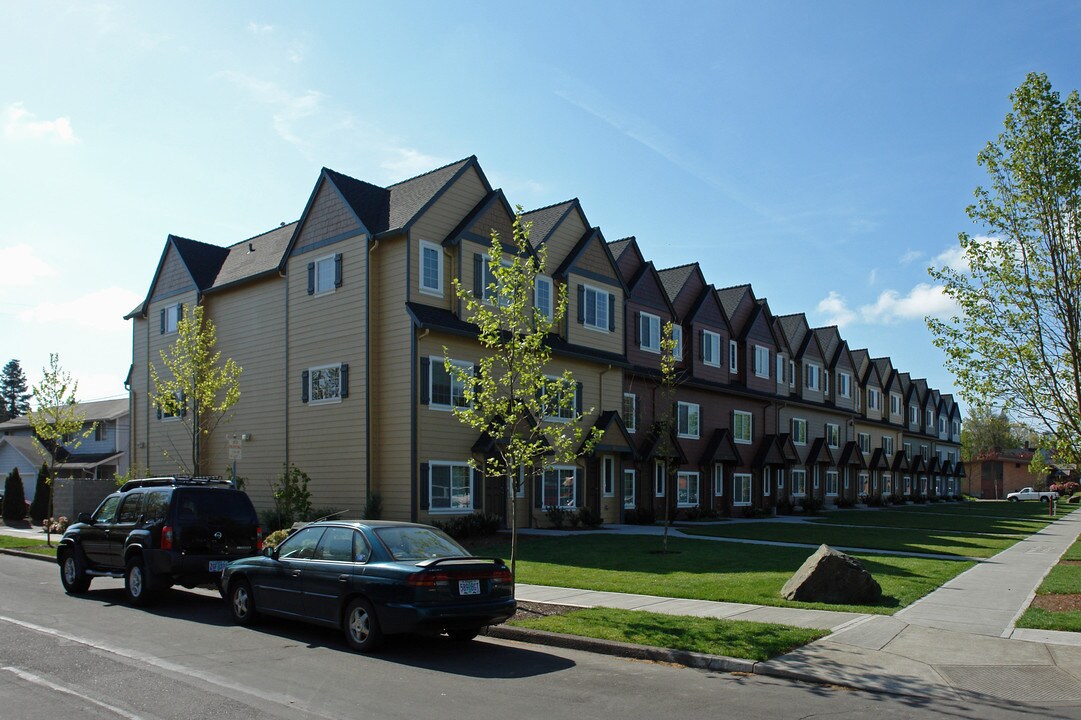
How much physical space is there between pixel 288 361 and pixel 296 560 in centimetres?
1706

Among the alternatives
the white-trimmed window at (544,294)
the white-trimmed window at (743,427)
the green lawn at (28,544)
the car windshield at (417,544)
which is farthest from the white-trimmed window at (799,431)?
the car windshield at (417,544)

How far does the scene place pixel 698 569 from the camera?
17.2 m

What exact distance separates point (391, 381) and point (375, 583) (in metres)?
14.5

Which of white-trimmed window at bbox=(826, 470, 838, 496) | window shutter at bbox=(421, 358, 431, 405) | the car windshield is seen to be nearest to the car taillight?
the car windshield

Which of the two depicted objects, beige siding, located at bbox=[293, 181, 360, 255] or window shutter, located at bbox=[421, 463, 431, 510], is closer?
window shutter, located at bbox=[421, 463, 431, 510]

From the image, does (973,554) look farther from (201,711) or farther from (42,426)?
(42,426)

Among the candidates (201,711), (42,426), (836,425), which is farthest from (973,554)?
(836,425)

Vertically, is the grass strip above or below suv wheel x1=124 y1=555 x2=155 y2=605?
below

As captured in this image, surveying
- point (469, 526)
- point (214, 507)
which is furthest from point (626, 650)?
point (469, 526)

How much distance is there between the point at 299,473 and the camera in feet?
80.3

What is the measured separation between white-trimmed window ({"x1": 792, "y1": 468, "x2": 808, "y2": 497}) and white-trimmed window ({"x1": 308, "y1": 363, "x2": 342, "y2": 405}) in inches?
1156

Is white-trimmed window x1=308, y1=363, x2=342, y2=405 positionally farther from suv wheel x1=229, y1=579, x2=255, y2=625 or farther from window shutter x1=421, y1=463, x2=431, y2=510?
suv wheel x1=229, y1=579, x2=255, y2=625

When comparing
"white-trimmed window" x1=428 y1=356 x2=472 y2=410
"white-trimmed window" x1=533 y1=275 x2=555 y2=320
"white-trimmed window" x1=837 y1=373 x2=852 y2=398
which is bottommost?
"white-trimmed window" x1=428 y1=356 x2=472 y2=410

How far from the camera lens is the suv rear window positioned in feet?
45.4
